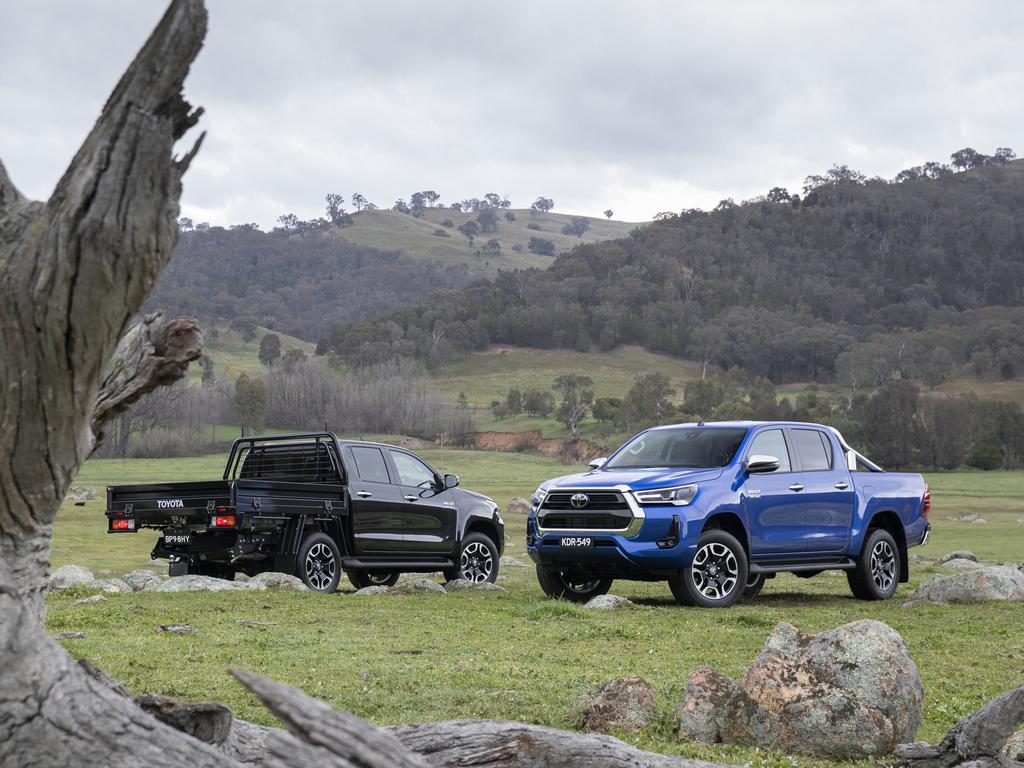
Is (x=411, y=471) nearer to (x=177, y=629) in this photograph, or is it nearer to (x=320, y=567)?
(x=320, y=567)

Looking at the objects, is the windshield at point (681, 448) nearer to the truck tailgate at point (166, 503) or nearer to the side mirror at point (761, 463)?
the side mirror at point (761, 463)

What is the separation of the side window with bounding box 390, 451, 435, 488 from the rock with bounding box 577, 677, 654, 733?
10.5 m

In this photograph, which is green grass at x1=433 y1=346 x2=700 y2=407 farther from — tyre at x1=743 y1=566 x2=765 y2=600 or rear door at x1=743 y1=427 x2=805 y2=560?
rear door at x1=743 y1=427 x2=805 y2=560

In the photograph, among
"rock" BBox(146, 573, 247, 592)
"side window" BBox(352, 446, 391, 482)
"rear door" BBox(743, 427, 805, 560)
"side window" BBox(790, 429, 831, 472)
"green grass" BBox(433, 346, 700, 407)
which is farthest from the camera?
"green grass" BBox(433, 346, 700, 407)

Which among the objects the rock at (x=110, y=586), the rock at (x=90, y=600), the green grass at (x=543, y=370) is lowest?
the rock at (x=110, y=586)

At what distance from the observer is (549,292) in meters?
150

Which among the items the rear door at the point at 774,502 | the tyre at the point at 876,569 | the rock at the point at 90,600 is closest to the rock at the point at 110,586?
the rock at the point at 90,600

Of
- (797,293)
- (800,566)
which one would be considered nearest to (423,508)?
(800,566)

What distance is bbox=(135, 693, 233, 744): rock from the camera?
3984 millimetres

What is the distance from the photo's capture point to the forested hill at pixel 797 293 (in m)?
127

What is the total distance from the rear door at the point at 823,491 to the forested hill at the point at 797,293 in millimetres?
101586

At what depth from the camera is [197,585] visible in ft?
49.6

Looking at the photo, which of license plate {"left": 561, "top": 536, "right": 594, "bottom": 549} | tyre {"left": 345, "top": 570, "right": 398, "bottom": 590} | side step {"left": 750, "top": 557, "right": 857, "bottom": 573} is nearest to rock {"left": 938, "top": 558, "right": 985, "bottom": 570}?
side step {"left": 750, "top": 557, "right": 857, "bottom": 573}

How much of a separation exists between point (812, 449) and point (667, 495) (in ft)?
8.56
